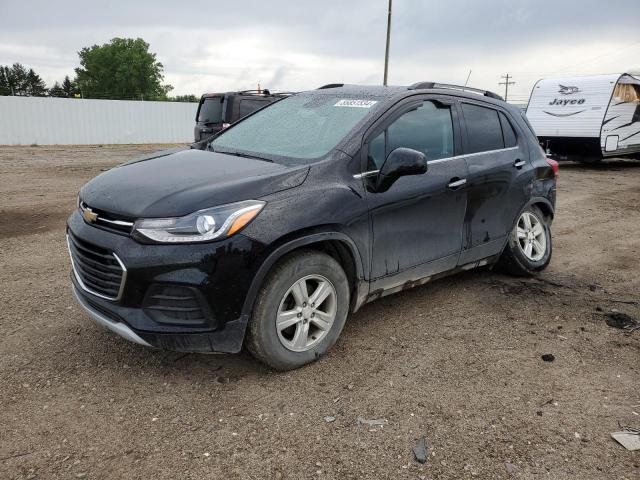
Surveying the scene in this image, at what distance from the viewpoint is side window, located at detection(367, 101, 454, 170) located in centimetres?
366

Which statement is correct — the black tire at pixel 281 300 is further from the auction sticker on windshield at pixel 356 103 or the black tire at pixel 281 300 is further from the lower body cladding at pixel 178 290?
the auction sticker on windshield at pixel 356 103

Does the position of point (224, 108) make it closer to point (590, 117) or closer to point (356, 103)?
point (356, 103)

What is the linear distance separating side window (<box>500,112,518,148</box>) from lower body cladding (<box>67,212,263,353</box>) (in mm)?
2812

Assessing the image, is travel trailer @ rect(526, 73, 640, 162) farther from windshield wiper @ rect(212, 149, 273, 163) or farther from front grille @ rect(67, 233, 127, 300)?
front grille @ rect(67, 233, 127, 300)

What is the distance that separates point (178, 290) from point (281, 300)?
1.91ft

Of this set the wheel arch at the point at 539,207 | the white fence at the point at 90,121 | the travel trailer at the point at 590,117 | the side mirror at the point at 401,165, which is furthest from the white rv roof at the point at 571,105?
the white fence at the point at 90,121

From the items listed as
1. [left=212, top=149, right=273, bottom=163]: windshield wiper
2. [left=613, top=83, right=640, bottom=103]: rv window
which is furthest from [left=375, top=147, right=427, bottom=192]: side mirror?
[left=613, top=83, right=640, bottom=103]: rv window

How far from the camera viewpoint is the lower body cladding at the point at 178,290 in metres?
2.82

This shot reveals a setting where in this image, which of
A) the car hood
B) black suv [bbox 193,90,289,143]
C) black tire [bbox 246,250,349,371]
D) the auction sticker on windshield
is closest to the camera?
the car hood

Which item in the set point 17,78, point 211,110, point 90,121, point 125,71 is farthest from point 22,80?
point 211,110

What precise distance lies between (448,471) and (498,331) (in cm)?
172

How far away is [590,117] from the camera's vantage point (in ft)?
47.4

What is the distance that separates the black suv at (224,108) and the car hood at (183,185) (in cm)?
888

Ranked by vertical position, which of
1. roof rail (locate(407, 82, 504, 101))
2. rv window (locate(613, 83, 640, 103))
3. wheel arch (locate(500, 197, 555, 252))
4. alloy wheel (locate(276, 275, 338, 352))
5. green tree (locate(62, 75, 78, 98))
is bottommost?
alloy wheel (locate(276, 275, 338, 352))
